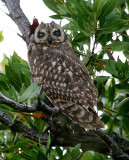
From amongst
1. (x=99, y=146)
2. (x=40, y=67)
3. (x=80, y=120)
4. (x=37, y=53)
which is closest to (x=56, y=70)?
(x=40, y=67)

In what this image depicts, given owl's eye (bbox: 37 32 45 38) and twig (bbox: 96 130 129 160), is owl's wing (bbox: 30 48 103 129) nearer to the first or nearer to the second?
twig (bbox: 96 130 129 160)

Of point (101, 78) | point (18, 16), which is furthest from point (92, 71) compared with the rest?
→ point (18, 16)

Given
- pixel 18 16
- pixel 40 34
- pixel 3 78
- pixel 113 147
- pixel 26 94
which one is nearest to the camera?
pixel 26 94

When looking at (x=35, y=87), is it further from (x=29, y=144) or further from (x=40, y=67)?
(x=40, y=67)

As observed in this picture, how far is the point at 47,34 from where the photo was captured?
3.34 m

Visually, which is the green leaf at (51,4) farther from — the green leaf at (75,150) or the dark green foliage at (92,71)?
the green leaf at (75,150)

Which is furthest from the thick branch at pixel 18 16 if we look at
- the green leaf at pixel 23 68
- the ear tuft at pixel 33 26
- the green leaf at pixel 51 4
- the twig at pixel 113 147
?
the twig at pixel 113 147

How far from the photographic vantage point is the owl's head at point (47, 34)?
3.32 m

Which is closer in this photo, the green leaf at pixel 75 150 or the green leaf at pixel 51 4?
the green leaf at pixel 75 150

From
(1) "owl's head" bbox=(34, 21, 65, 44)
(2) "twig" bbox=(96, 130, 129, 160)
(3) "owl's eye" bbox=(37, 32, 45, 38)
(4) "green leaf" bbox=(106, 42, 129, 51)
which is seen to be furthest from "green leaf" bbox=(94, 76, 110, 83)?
(3) "owl's eye" bbox=(37, 32, 45, 38)

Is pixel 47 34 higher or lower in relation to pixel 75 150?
higher

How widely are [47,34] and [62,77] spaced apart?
72 centimetres

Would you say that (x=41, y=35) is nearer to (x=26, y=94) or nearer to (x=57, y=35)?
(x=57, y=35)

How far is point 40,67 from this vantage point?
3.02m
